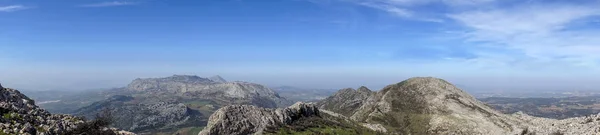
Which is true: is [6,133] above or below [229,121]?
above

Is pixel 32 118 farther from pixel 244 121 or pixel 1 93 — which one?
pixel 244 121

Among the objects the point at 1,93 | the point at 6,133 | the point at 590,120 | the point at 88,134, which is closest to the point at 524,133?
the point at 590,120

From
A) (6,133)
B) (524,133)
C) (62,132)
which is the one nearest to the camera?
(6,133)

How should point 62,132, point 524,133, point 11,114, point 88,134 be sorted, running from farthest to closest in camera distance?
1. point 524,133
2. point 88,134
3. point 62,132
4. point 11,114

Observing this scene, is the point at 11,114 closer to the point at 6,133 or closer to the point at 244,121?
the point at 6,133

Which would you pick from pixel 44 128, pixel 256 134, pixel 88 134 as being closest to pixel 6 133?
pixel 44 128

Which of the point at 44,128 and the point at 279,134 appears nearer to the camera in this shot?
the point at 44,128

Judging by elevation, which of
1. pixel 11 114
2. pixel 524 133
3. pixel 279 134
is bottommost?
pixel 279 134
